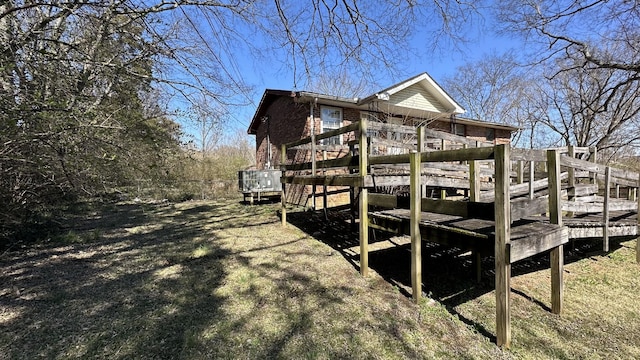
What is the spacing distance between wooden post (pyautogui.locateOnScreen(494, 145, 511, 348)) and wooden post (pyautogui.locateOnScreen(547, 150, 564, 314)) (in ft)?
3.26

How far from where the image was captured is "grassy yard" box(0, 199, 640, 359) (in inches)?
105

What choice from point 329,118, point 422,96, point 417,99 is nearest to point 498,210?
point 329,118

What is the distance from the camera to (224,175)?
1736cm

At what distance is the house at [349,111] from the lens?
10.2 m

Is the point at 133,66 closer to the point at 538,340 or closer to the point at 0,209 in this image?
the point at 0,209

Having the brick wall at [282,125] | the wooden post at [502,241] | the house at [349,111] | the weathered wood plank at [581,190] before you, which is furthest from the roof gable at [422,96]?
the wooden post at [502,241]

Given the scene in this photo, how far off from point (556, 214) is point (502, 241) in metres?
1.18

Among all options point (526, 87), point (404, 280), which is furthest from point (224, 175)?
point (526, 87)

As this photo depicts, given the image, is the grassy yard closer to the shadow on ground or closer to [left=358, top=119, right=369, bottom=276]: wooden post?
the shadow on ground

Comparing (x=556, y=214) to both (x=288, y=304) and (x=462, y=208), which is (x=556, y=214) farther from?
(x=288, y=304)

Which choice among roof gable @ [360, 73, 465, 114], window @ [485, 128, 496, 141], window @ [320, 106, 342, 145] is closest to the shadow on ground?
window @ [320, 106, 342, 145]

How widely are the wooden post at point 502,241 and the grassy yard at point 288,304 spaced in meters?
0.26

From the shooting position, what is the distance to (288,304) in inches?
135

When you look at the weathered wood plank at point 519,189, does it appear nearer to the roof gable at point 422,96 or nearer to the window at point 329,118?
the roof gable at point 422,96
